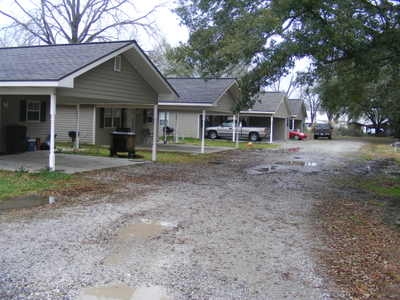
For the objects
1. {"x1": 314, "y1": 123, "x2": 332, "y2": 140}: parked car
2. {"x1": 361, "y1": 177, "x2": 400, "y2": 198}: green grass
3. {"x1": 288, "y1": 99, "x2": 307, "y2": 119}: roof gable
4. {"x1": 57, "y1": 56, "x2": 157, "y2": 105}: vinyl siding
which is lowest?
{"x1": 361, "y1": 177, "x2": 400, "y2": 198}: green grass

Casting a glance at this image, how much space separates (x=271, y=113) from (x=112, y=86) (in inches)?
827

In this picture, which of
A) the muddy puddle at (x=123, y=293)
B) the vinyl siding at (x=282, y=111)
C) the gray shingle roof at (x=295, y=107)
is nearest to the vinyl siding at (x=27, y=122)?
the muddy puddle at (x=123, y=293)

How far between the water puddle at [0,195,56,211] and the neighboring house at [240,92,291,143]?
21.9 meters

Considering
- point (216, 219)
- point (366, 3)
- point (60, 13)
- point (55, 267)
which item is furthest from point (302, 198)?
point (60, 13)

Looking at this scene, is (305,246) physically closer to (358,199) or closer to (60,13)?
(358,199)

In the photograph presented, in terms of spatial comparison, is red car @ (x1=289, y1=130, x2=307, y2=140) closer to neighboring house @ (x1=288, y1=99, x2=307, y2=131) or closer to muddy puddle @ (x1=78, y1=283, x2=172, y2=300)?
neighboring house @ (x1=288, y1=99, x2=307, y2=131)

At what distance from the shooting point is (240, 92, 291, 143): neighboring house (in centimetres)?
3391

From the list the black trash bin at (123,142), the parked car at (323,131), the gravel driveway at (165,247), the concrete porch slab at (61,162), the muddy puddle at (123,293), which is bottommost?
the muddy puddle at (123,293)

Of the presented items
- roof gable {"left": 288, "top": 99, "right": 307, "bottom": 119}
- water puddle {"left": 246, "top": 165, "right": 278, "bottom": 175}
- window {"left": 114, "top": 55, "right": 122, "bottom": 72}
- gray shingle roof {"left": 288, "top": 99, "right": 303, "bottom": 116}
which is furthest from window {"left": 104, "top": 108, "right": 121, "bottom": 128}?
gray shingle roof {"left": 288, "top": 99, "right": 303, "bottom": 116}

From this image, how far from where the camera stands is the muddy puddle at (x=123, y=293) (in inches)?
164

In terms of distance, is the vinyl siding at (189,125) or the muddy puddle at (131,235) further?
the vinyl siding at (189,125)

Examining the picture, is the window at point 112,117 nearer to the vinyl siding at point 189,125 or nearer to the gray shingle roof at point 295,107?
the vinyl siding at point 189,125

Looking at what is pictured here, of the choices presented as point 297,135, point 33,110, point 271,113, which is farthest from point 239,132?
point 33,110

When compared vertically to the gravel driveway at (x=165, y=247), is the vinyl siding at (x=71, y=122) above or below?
above
